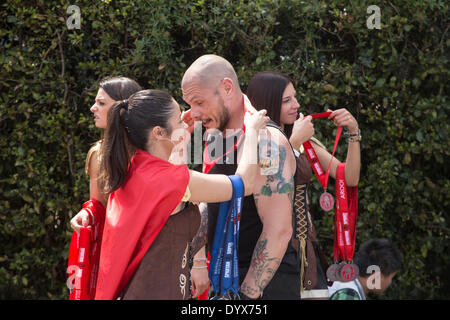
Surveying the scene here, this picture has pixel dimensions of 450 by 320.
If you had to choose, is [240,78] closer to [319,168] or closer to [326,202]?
[319,168]

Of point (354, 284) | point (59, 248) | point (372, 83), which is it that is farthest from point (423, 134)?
point (59, 248)

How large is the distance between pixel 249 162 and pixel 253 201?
280mm

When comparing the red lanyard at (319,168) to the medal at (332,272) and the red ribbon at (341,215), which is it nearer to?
the red ribbon at (341,215)

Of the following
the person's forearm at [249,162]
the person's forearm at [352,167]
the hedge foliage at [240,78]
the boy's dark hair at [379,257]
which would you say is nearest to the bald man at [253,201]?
the person's forearm at [249,162]

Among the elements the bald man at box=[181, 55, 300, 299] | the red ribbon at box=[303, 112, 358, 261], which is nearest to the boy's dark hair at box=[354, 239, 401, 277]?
the red ribbon at box=[303, 112, 358, 261]

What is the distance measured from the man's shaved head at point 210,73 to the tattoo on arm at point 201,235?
2.35ft

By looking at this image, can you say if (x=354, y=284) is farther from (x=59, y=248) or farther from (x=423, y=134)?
(x=59, y=248)

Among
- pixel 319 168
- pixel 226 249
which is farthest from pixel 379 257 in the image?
pixel 226 249

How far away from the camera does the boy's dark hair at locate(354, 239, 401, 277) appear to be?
392cm

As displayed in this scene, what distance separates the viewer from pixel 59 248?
186 inches

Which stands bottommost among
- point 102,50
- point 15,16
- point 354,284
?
point 354,284

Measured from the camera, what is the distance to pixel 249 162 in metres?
2.60

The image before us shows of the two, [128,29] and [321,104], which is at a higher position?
[128,29]

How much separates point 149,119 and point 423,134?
116 inches
